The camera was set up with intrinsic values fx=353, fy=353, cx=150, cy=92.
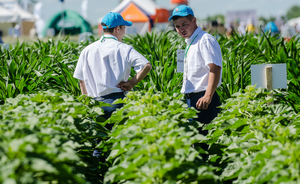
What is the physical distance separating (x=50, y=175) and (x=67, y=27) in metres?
28.9

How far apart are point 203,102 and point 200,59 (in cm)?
38

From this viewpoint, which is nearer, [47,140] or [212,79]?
[47,140]

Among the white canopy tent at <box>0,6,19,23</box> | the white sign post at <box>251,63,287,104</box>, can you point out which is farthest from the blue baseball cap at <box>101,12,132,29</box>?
the white canopy tent at <box>0,6,19,23</box>

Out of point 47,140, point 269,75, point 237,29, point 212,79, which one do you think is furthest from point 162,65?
point 237,29

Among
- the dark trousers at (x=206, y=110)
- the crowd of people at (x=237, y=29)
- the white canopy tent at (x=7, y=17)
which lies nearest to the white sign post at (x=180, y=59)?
the dark trousers at (x=206, y=110)

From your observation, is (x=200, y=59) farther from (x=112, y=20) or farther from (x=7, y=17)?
(x=7, y=17)

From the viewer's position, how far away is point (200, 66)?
3.08 m

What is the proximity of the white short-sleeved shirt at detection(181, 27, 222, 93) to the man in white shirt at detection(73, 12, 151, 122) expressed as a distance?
14.9 inches

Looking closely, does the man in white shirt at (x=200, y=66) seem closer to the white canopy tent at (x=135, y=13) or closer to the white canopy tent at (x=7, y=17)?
the white canopy tent at (x=7, y=17)

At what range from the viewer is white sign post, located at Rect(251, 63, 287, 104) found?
3.58 meters

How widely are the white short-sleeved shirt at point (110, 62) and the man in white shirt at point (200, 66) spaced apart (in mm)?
420

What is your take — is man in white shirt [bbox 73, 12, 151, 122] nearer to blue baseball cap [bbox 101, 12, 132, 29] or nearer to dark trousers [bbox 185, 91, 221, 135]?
blue baseball cap [bbox 101, 12, 132, 29]

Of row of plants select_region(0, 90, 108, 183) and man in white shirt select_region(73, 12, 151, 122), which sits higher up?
man in white shirt select_region(73, 12, 151, 122)

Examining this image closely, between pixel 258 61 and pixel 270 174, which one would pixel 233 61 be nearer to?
pixel 258 61
